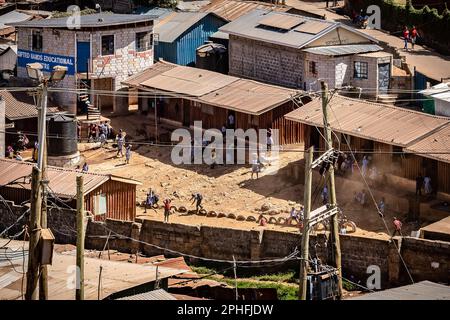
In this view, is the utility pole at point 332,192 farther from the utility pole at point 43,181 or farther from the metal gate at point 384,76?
the metal gate at point 384,76

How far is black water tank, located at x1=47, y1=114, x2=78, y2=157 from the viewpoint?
62469 millimetres

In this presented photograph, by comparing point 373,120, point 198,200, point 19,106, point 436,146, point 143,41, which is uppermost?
point 143,41

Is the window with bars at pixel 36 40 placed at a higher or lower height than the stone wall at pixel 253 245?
higher

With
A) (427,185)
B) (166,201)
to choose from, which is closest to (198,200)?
(166,201)

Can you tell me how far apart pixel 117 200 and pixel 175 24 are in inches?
937

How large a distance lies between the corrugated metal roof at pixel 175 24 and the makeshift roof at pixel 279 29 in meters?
4.03

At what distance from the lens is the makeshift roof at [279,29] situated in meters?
66.1

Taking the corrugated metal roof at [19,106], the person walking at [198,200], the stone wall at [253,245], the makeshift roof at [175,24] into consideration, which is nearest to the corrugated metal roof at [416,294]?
the stone wall at [253,245]

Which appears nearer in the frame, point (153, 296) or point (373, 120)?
point (153, 296)

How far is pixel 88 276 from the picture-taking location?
4250cm

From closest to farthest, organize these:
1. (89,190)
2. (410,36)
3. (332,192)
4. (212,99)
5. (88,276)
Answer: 1. (332,192)
2. (88,276)
3. (89,190)
4. (212,99)
5. (410,36)

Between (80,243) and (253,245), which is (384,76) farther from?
(80,243)
